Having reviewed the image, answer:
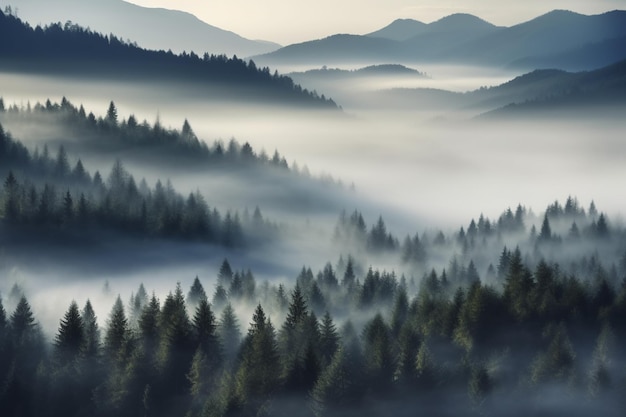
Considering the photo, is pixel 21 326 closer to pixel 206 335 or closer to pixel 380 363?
pixel 206 335

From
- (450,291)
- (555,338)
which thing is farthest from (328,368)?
(450,291)

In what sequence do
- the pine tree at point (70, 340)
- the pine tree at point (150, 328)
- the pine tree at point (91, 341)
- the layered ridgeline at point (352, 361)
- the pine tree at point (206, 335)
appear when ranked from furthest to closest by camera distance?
the pine tree at point (70, 340), the pine tree at point (91, 341), the pine tree at point (150, 328), the pine tree at point (206, 335), the layered ridgeline at point (352, 361)

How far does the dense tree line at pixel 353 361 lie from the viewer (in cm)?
9606

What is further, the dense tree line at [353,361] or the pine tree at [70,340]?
the pine tree at [70,340]

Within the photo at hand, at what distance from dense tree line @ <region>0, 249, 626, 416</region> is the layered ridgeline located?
15 centimetres

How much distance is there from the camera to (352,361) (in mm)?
100938

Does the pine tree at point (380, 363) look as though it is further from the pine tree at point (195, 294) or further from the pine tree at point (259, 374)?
the pine tree at point (195, 294)

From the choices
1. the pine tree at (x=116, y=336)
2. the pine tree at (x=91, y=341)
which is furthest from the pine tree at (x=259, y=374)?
the pine tree at (x=91, y=341)

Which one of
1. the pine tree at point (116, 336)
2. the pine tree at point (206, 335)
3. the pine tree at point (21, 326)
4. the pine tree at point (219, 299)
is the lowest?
the pine tree at point (219, 299)

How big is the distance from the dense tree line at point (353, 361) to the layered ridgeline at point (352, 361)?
0.15 meters

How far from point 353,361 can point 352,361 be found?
0.41 feet

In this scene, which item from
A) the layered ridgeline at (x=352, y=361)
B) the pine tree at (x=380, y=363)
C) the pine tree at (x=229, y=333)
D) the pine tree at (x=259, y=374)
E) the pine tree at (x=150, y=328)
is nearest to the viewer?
the layered ridgeline at (x=352, y=361)

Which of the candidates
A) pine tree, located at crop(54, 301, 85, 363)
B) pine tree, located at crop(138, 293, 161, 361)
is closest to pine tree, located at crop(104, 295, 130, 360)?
pine tree, located at crop(138, 293, 161, 361)

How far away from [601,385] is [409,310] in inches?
1239
